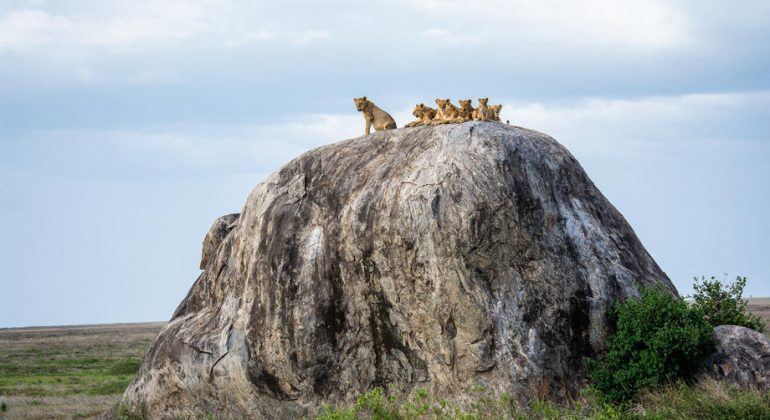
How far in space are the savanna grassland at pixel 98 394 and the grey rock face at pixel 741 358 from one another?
0.75 meters

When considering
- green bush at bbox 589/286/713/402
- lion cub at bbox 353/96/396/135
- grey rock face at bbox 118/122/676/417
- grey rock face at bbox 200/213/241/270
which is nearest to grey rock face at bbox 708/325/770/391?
green bush at bbox 589/286/713/402

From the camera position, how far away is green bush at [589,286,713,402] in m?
20.1

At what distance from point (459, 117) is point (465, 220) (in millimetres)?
4153

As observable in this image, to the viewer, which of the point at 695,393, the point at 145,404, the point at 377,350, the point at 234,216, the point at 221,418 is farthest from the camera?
the point at 234,216

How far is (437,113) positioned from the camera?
24.5 m

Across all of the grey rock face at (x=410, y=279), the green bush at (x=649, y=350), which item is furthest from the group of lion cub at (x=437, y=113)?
the green bush at (x=649, y=350)

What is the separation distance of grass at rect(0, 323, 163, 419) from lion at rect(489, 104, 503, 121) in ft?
53.9

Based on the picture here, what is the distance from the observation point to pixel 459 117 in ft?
78.1

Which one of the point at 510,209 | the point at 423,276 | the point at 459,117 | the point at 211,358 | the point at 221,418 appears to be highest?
the point at 459,117

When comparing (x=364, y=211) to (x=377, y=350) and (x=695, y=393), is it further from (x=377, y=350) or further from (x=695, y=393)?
(x=695, y=393)

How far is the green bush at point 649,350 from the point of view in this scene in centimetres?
2009

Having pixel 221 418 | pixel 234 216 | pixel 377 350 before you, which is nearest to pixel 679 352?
pixel 377 350

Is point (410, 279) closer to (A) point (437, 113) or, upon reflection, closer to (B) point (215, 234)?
(A) point (437, 113)

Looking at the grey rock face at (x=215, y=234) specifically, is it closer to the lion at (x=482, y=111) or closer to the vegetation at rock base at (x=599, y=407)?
the lion at (x=482, y=111)
